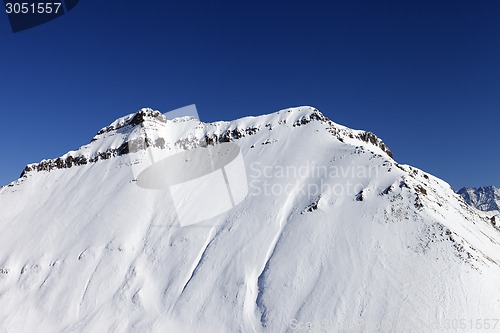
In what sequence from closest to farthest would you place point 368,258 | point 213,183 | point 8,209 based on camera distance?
point 368,258, point 213,183, point 8,209

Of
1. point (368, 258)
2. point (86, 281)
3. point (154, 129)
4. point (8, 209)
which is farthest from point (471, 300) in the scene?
point (8, 209)

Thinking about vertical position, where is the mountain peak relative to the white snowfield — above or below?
above

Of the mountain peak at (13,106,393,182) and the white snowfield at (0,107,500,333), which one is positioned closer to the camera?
the white snowfield at (0,107,500,333)

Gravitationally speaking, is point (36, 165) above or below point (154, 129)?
below

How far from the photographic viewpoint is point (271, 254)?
56000mm

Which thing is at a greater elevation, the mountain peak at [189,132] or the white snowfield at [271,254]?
the mountain peak at [189,132]

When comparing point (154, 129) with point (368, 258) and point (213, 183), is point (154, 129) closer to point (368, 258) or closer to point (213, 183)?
point (213, 183)

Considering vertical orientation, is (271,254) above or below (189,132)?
below

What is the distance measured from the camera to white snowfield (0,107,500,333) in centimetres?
4431

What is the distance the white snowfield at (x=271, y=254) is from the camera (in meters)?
44.3

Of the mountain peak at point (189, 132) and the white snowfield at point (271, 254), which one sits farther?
the mountain peak at point (189, 132)

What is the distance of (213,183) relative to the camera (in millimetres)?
80438

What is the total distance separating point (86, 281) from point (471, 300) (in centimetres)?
5973

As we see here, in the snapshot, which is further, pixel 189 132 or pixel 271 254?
pixel 189 132
